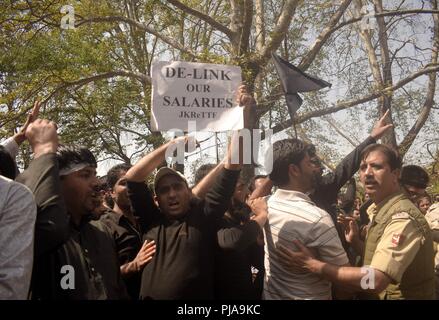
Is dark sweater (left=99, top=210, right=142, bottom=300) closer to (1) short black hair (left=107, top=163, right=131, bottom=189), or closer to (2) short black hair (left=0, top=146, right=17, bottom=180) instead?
(1) short black hair (left=107, top=163, right=131, bottom=189)

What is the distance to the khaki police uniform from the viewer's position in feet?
7.59

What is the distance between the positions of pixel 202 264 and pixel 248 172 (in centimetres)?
397

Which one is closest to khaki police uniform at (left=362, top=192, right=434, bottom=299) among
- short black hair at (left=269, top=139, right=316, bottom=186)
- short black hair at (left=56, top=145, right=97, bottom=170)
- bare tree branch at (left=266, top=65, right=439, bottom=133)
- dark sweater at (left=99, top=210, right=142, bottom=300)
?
short black hair at (left=269, top=139, right=316, bottom=186)

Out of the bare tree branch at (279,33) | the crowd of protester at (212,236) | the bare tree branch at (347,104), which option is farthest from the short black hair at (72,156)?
the bare tree branch at (347,104)

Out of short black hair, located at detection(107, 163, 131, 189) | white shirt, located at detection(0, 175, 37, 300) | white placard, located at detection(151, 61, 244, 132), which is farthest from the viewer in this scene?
short black hair, located at detection(107, 163, 131, 189)

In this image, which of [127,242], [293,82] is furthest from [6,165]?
[293,82]

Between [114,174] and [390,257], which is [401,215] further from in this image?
[114,174]

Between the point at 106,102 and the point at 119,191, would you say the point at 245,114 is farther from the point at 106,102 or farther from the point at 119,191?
the point at 106,102

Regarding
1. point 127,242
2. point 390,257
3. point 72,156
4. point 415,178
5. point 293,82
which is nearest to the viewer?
point 390,257

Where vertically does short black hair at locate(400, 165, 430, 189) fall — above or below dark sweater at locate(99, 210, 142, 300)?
above

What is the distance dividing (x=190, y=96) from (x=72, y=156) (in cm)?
95

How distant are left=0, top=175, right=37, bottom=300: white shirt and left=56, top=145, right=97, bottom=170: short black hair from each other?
685mm

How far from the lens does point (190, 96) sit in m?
3.11
